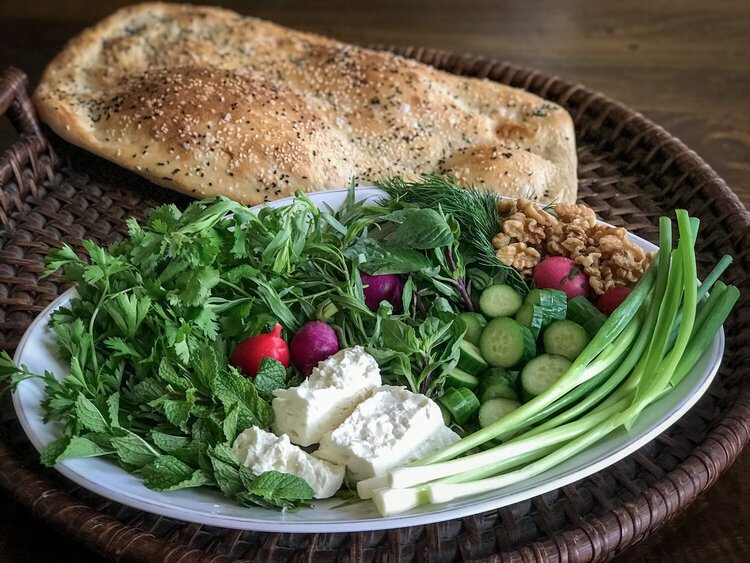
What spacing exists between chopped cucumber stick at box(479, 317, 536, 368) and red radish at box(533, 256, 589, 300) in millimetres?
177

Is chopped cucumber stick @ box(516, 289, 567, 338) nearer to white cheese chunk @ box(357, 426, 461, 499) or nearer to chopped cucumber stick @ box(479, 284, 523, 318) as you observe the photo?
chopped cucumber stick @ box(479, 284, 523, 318)

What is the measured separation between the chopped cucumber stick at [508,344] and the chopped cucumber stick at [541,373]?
1.1 inches

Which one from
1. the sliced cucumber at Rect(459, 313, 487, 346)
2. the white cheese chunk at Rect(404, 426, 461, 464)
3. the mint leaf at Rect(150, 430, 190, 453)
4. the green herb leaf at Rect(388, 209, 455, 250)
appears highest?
the green herb leaf at Rect(388, 209, 455, 250)

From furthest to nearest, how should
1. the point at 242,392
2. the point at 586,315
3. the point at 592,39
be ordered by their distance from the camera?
the point at 592,39, the point at 586,315, the point at 242,392

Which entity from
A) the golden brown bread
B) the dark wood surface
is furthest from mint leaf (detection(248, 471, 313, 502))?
the dark wood surface

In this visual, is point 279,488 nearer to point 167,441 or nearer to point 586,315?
point 167,441

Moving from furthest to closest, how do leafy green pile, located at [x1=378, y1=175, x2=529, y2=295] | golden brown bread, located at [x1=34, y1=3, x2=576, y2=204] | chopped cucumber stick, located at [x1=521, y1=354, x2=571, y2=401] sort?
1. golden brown bread, located at [x1=34, y1=3, x2=576, y2=204]
2. leafy green pile, located at [x1=378, y1=175, x2=529, y2=295]
3. chopped cucumber stick, located at [x1=521, y1=354, x2=571, y2=401]

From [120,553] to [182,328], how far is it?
44 centimetres

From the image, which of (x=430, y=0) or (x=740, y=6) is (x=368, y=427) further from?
(x=740, y=6)

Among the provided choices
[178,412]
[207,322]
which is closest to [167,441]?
[178,412]

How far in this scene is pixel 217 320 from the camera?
6.05 feet

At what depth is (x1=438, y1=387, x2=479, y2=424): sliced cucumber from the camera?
175 centimetres

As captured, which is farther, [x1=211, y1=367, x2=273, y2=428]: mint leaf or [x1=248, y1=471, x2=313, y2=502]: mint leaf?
[x1=211, y1=367, x2=273, y2=428]: mint leaf

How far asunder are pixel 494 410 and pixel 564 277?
40 centimetres
